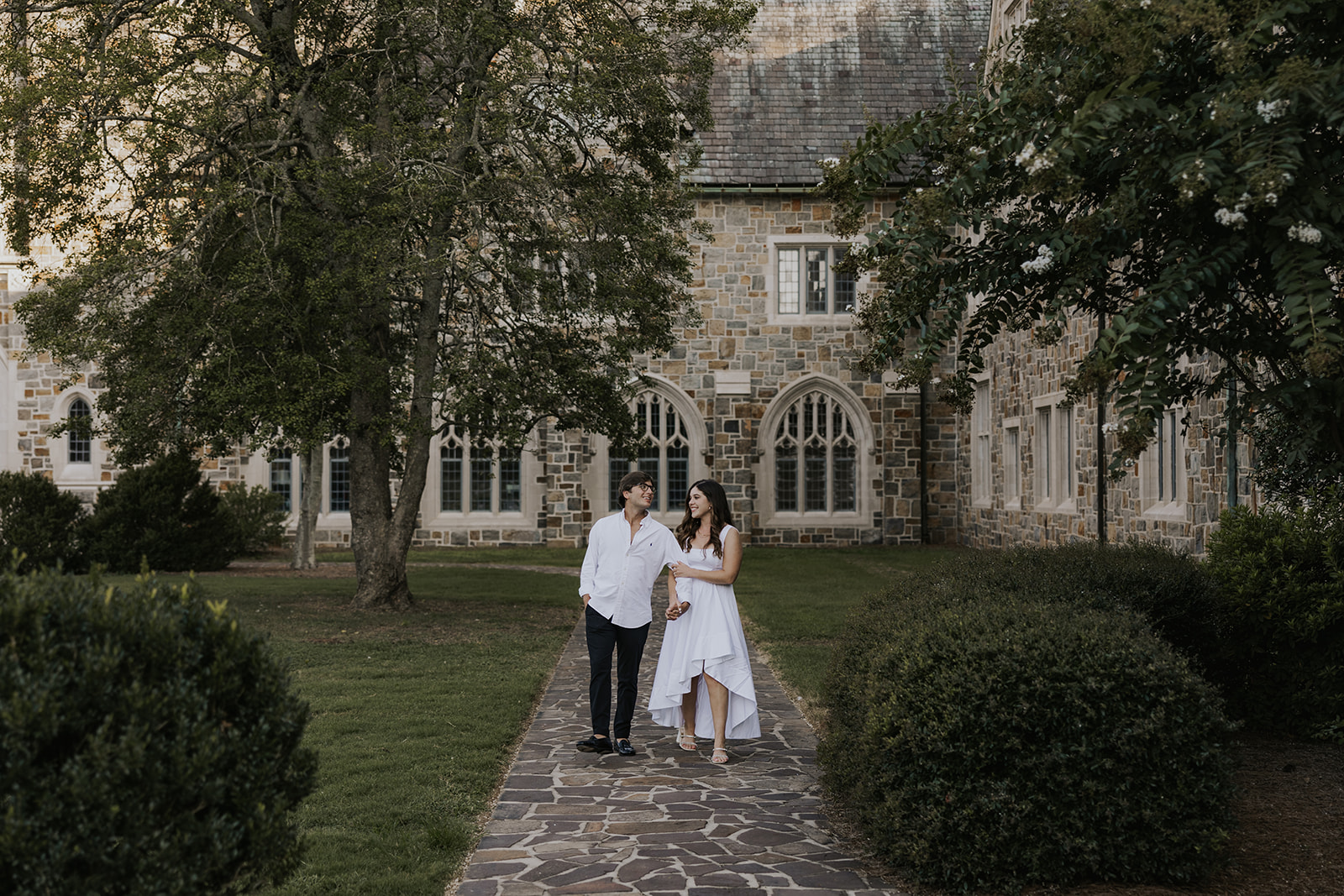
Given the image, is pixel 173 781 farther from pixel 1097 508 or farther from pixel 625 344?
pixel 1097 508

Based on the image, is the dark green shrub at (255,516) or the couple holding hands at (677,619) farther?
the dark green shrub at (255,516)

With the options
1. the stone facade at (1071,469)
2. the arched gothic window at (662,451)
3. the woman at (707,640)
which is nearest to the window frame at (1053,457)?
the stone facade at (1071,469)

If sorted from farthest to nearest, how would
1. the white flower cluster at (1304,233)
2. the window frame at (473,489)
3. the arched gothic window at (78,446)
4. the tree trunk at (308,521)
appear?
the arched gothic window at (78,446) < the window frame at (473,489) < the tree trunk at (308,521) < the white flower cluster at (1304,233)

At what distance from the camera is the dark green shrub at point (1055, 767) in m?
4.43

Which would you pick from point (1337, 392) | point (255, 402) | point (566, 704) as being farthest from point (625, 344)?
point (1337, 392)

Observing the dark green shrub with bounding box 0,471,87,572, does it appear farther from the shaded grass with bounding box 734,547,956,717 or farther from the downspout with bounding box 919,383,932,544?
the downspout with bounding box 919,383,932,544

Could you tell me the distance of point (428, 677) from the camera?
959 cm

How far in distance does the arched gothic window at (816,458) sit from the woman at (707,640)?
17.7 meters

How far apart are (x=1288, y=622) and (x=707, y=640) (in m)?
3.60

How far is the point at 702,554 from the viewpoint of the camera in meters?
7.03

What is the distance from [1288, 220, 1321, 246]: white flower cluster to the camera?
12.0 feet

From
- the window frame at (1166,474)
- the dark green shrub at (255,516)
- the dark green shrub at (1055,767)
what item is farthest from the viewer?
the dark green shrub at (255,516)

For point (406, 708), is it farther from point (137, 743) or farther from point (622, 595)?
point (137, 743)

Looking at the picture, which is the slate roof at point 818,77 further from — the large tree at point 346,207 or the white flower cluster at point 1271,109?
the white flower cluster at point 1271,109
